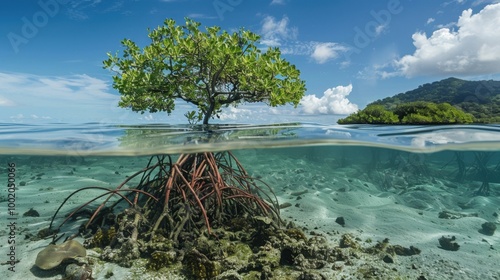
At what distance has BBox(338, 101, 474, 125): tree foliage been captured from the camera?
49.9 ft

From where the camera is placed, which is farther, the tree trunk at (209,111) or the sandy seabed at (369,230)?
the tree trunk at (209,111)

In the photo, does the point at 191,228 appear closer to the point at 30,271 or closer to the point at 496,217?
the point at 30,271

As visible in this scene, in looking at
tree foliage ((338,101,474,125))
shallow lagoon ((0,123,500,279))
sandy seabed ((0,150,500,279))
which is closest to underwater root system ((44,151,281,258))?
shallow lagoon ((0,123,500,279))

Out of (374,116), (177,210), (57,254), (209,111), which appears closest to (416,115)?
(374,116)

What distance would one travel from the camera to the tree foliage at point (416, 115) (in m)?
15.2

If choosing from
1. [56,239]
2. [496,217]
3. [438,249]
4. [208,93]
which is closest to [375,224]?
[438,249]

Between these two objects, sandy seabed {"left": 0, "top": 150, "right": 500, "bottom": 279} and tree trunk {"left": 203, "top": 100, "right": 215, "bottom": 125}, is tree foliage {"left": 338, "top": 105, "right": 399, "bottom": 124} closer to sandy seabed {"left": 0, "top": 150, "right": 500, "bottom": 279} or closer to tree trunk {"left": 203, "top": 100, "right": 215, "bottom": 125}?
sandy seabed {"left": 0, "top": 150, "right": 500, "bottom": 279}

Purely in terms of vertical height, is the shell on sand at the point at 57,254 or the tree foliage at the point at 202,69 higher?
the tree foliage at the point at 202,69

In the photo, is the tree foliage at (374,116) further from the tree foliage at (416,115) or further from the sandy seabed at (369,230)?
the sandy seabed at (369,230)

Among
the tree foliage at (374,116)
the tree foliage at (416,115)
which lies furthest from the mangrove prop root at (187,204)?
the tree foliage at (416,115)

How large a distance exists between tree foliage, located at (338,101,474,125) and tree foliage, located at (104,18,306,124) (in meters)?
9.81

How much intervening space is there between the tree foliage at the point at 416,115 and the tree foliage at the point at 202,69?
9807mm

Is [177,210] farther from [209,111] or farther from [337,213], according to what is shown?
[337,213]

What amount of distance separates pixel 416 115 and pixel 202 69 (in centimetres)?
1238
